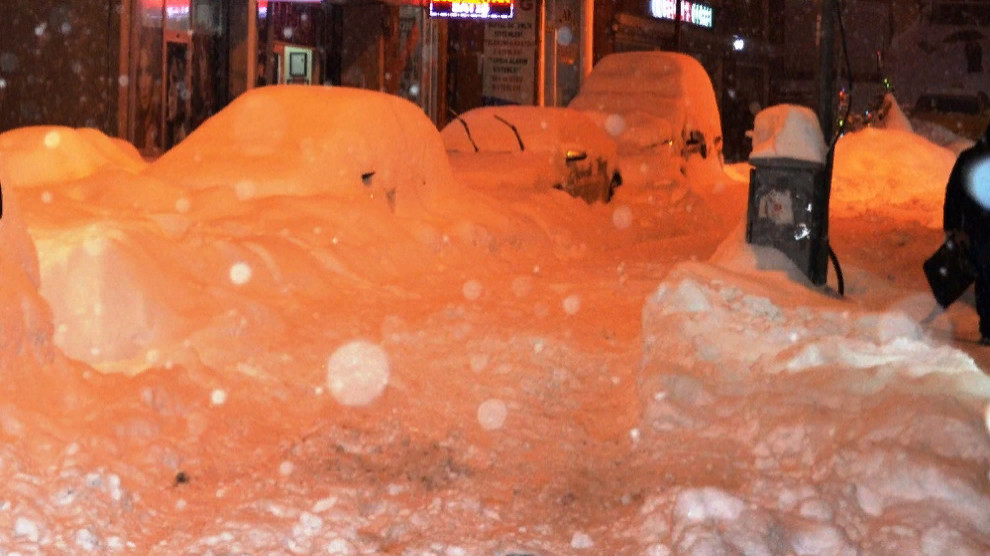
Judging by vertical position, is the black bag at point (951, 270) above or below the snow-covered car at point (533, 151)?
below

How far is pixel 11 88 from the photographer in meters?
17.8

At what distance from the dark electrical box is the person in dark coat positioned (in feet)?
3.30

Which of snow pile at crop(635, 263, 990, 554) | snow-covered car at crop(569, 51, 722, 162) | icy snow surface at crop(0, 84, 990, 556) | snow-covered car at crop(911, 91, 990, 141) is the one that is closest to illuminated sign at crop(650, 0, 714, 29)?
snow-covered car at crop(911, 91, 990, 141)

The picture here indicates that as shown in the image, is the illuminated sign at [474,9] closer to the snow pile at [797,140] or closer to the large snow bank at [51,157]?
the large snow bank at [51,157]

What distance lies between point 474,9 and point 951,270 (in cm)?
1545

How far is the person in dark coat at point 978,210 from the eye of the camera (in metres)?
8.91

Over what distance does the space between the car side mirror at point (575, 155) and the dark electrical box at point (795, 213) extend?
222 inches

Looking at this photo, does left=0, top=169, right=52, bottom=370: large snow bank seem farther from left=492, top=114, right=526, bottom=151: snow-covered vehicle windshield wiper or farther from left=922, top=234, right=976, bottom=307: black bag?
left=492, top=114, right=526, bottom=151: snow-covered vehicle windshield wiper

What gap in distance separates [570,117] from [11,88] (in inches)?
316

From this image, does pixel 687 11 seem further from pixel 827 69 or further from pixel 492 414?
pixel 492 414

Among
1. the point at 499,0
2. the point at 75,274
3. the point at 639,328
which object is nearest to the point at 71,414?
the point at 75,274

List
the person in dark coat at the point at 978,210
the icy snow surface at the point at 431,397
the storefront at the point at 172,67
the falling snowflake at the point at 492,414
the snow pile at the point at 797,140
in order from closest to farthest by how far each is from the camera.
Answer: the icy snow surface at the point at 431,397 < the falling snowflake at the point at 492,414 < the person in dark coat at the point at 978,210 < the snow pile at the point at 797,140 < the storefront at the point at 172,67

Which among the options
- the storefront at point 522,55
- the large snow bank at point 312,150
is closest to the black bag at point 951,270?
the large snow bank at point 312,150

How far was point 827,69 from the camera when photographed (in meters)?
9.67
